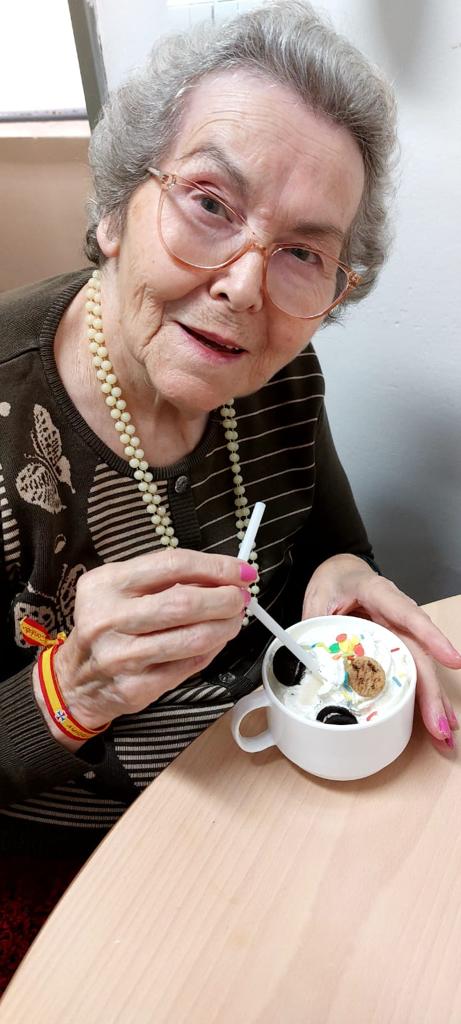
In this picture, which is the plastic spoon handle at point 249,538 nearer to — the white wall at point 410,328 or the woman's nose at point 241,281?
Answer: the woman's nose at point 241,281

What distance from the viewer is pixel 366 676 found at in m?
0.72

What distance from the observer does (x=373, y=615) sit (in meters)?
0.90

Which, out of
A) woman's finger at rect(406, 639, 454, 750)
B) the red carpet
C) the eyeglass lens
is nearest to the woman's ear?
the eyeglass lens

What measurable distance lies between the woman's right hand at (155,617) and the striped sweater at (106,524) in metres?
0.16

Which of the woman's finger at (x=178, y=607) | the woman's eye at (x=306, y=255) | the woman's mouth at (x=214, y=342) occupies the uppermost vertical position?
the woman's eye at (x=306, y=255)

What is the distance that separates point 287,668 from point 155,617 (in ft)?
0.57

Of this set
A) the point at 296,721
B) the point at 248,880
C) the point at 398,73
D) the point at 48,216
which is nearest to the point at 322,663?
the point at 296,721

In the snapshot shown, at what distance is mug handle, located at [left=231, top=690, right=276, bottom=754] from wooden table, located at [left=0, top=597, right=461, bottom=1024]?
→ 0.09ft

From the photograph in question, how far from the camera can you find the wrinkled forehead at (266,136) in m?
0.72

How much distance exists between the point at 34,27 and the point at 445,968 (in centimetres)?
230

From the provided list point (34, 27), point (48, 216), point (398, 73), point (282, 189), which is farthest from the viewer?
point (48, 216)

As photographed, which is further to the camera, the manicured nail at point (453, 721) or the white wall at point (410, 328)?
the white wall at point (410, 328)

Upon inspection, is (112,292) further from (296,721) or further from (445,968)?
(445,968)

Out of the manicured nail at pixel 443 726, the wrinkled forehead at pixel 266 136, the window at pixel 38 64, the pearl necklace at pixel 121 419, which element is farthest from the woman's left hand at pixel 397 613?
the window at pixel 38 64
